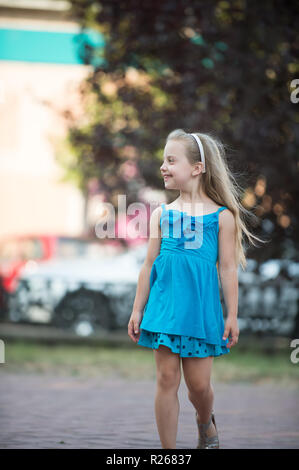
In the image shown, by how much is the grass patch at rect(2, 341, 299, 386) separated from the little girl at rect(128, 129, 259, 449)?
187 inches

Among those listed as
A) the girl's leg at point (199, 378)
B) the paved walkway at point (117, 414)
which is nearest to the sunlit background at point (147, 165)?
the paved walkway at point (117, 414)

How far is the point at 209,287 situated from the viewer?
3912mm

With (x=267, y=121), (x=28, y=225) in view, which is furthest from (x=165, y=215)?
(x=28, y=225)

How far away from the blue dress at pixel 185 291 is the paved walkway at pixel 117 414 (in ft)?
3.25

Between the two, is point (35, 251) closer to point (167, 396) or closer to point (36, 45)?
point (167, 396)

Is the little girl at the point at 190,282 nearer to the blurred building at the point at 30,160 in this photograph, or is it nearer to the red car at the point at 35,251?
the red car at the point at 35,251

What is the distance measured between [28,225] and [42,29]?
34.0 feet

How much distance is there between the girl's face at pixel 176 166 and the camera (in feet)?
13.3

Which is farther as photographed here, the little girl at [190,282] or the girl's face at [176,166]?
the girl's face at [176,166]

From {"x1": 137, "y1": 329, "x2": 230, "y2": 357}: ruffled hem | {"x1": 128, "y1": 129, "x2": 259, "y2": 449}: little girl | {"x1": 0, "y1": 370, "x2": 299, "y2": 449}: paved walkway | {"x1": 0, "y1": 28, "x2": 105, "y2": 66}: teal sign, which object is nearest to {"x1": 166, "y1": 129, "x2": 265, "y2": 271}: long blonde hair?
{"x1": 128, "y1": 129, "x2": 259, "y2": 449}: little girl

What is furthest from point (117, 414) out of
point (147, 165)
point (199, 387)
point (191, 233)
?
point (147, 165)

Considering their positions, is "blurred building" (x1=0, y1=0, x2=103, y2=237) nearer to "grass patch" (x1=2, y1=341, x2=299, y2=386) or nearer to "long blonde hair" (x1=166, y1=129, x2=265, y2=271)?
"grass patch" (x1=2, y1=341, x2=299, y2=386)

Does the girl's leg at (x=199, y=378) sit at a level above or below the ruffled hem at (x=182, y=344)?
below
